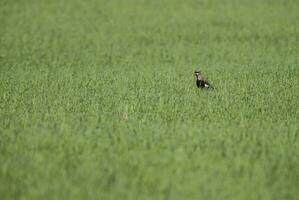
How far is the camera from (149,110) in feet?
38.1

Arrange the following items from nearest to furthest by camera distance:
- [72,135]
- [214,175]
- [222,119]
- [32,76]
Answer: [214,175] < [72,135] < [222,119] < [32,76]

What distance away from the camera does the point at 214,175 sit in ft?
25.0

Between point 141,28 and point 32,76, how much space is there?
1026 cm

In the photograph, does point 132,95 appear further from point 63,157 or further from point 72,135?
point 63,157

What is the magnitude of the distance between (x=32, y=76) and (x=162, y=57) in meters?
6.03

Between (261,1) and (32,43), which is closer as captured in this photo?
(32,43)

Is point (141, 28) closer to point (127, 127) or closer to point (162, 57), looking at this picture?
point (162, 57)

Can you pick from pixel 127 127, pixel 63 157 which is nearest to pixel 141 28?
pixel 127 127

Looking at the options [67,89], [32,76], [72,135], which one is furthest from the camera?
[32,76]

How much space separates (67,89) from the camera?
46.8 ft

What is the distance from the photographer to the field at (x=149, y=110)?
740 cm

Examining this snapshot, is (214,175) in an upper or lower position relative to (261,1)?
lower

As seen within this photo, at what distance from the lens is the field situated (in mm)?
7402

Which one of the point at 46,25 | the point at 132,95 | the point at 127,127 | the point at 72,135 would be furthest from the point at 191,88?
the point at 46,25
